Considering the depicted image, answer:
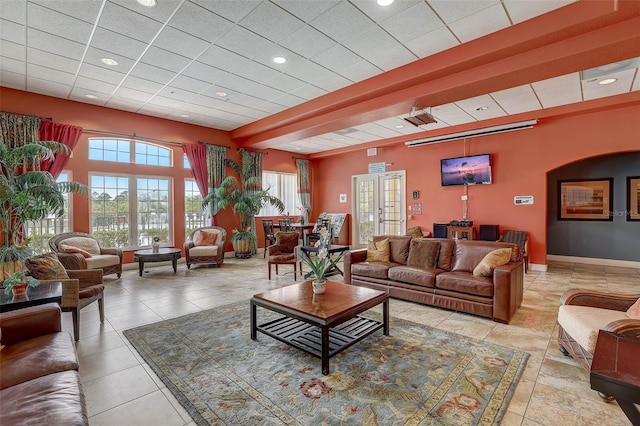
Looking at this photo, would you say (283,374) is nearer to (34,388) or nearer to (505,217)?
(34,388)

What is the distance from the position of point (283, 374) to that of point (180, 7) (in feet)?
11.8

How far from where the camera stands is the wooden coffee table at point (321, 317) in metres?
2.50

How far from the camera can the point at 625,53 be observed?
3078 millimetres

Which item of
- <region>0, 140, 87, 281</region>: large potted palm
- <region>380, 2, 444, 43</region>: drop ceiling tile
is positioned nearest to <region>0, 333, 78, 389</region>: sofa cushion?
<region>0, 140, 87, 281</region>: large potted palm

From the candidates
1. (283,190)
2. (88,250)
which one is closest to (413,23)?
(88,250)

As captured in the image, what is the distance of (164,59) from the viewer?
4.01m

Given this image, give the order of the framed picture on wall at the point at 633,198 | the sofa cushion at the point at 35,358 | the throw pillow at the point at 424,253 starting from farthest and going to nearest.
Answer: the framed picture on wall at the point at 633,198
the throw pillow at the point at 424,253
the sofa cushion at the point at 35,358

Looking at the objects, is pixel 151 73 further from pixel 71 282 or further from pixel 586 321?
pixel 586 321

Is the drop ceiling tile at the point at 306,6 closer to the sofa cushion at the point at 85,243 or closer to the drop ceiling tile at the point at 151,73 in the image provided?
the drop ceiling tile at the point at 151,73

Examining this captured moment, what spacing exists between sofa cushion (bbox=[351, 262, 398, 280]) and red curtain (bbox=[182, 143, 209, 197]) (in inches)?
177

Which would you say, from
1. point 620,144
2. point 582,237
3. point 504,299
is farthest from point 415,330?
point 582,237

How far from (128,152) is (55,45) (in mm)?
2950

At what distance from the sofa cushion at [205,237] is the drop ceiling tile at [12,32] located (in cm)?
423

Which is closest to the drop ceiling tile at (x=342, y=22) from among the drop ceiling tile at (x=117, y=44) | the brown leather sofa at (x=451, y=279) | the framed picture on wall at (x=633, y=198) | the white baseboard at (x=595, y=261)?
the drop ceiling tile at (x=117, y=44)
